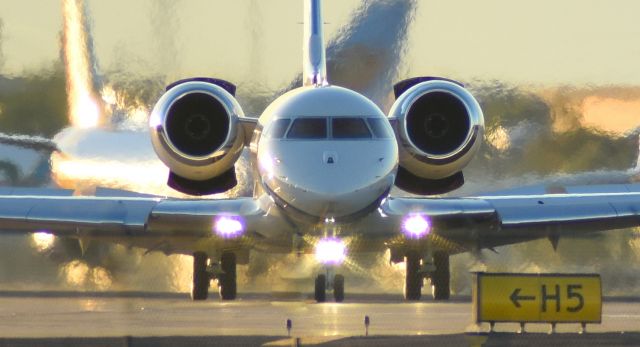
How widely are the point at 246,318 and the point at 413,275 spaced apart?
3129mm

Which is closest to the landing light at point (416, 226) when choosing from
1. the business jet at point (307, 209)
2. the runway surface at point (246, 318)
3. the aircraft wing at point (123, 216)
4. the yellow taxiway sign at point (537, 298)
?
the business jet at point (307, 209)

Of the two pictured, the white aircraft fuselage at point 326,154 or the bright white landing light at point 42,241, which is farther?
the bright white landing light at point 42,241

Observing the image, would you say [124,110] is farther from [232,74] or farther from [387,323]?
[387,323]

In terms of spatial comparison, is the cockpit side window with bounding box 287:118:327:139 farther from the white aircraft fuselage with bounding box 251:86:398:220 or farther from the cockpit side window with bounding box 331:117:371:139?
the cockpit side window with bounding box 331:117:371:139

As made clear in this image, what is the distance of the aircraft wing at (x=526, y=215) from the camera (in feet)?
89.0

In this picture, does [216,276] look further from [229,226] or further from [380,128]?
[380,128]

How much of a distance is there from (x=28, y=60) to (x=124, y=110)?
2121 mm

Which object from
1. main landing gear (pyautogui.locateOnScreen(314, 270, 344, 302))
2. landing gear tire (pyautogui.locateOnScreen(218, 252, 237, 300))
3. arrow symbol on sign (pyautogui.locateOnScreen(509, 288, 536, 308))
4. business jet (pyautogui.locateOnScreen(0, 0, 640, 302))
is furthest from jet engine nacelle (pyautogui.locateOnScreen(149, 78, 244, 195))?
arrow symbol on sign (pyautogui.locateOnScreen(509, 288, 536, 308))

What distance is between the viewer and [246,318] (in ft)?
88.5

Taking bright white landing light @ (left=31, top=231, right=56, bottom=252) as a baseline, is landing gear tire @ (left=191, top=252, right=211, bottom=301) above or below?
below

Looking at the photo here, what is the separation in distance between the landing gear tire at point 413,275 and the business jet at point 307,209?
0.02 meters

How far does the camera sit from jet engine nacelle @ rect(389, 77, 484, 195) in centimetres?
2680

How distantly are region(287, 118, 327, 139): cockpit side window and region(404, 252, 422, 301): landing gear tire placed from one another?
380cm

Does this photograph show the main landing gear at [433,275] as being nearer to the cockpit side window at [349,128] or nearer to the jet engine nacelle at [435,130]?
the jet engine nacelle at [435,130]
